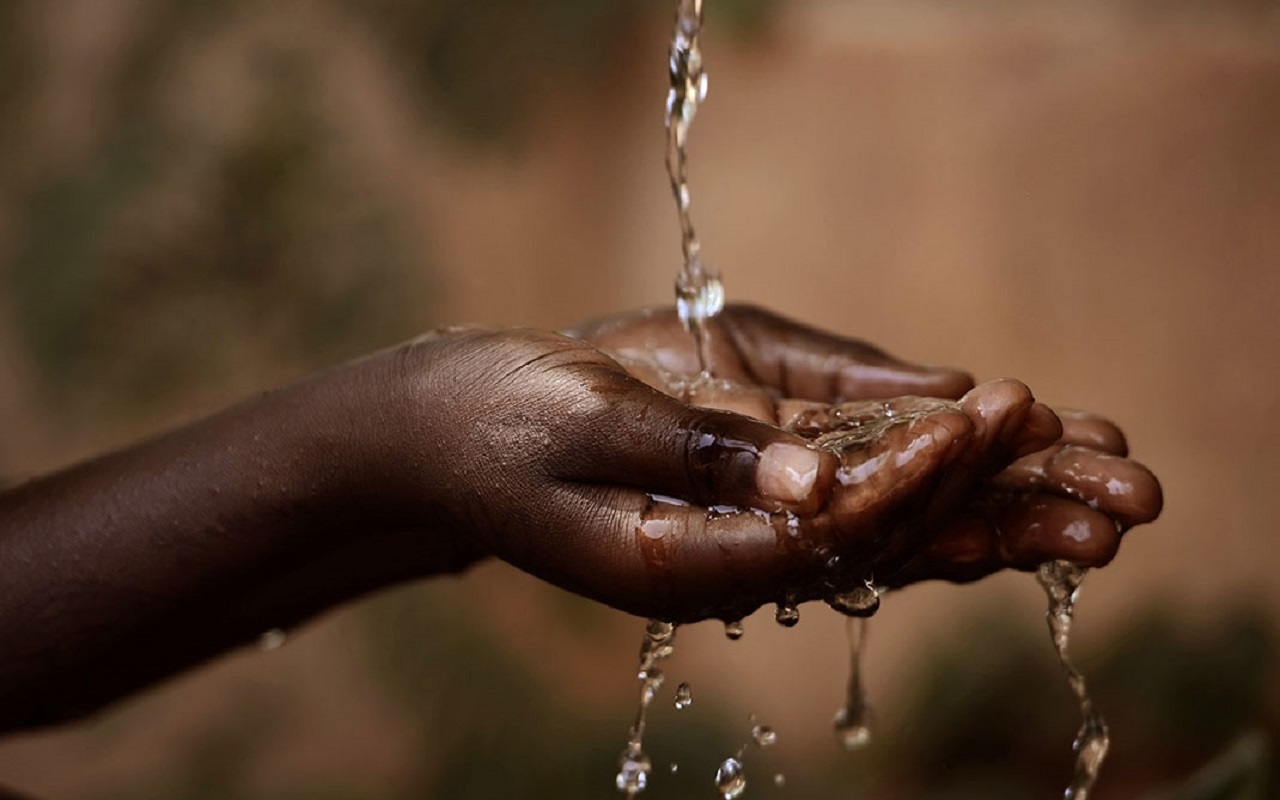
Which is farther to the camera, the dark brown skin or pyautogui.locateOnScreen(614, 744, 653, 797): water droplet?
pyautogui.locateOnScreen(614, 744, 653, 797): water droplet

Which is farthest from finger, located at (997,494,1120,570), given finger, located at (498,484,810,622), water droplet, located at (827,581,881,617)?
finger, located at (498,484,810,622)

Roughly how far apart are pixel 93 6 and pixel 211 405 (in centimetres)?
117

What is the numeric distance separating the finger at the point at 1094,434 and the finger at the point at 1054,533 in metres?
0.11

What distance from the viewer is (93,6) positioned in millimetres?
3639

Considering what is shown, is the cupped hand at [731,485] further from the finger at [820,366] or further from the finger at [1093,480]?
the finger at [820,366]

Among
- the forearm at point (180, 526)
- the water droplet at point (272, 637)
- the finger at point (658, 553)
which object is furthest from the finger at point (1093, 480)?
the water droplet at point (272, 637)

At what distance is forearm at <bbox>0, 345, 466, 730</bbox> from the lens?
1.32 m

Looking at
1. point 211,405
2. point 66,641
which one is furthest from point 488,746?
point 66,641

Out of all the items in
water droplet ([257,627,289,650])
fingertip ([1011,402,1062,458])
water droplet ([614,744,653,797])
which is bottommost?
water droplet ([614,744,653,797])

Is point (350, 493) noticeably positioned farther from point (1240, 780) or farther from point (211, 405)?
point (211, 405)

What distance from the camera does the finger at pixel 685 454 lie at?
1018 millimetres

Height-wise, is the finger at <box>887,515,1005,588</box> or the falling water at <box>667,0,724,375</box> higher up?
the falling water at <box>667,0,724,375</box>

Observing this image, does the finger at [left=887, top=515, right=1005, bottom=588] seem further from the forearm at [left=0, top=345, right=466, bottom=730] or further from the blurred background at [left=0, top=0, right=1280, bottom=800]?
the blurred background at [left=0, top=0, right=1280, bottom=800]

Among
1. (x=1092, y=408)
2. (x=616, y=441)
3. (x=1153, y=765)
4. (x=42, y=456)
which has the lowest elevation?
(x=1153, y=765)
